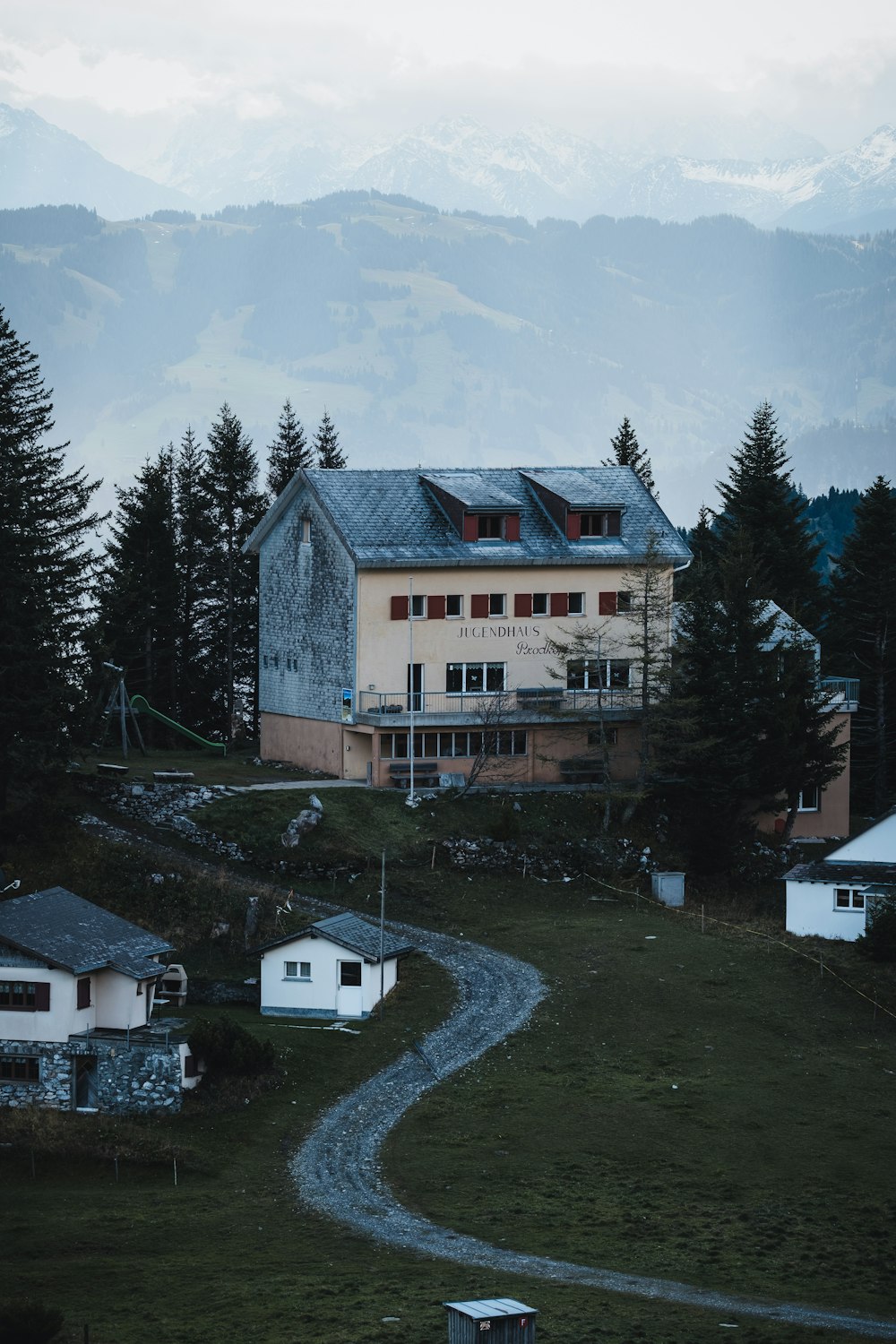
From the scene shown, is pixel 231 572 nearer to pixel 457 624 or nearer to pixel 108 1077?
pixel 457 624

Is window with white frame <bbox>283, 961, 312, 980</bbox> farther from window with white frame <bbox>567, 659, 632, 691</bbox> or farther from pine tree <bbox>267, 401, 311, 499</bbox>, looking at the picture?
pine tree <bbox>267, 401, 311, 499</bbox>

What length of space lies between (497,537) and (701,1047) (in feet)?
90.8

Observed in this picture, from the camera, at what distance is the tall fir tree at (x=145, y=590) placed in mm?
82312

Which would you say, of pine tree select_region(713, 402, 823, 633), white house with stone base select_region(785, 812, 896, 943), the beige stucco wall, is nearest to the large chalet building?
the beige stucco wall

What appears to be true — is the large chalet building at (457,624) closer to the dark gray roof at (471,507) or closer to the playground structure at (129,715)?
the dark gray roof at (471,507)

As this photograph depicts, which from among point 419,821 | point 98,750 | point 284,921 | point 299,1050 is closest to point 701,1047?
point 299,1050

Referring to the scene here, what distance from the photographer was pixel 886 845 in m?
59.2

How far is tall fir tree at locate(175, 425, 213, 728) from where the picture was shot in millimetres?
85188

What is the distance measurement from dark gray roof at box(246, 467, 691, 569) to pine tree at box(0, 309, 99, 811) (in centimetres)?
874

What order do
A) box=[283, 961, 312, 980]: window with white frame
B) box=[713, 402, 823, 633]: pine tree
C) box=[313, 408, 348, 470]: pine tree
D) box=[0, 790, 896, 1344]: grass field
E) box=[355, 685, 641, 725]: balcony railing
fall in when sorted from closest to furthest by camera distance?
1. box=[0, 790, 896, 1344]: grass field
2. box=[283, 961, 312, 980]: window with white frame
3. box=[355, 685, 641, 725]: balcony railing
4. box=[713, 402, 823, 633]: pine tree
5. box=[313, 408, 348, 470]: pine tree

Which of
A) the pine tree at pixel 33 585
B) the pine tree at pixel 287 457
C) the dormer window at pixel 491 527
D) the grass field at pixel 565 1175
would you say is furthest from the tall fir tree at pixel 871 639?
the pine tree at pixel 33 585

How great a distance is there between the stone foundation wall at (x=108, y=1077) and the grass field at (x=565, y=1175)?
3.75 feet

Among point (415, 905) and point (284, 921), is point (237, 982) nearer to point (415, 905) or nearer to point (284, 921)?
point (284, 921)

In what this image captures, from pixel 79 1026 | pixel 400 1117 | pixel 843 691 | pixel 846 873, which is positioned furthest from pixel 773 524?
pixel 79 1026
